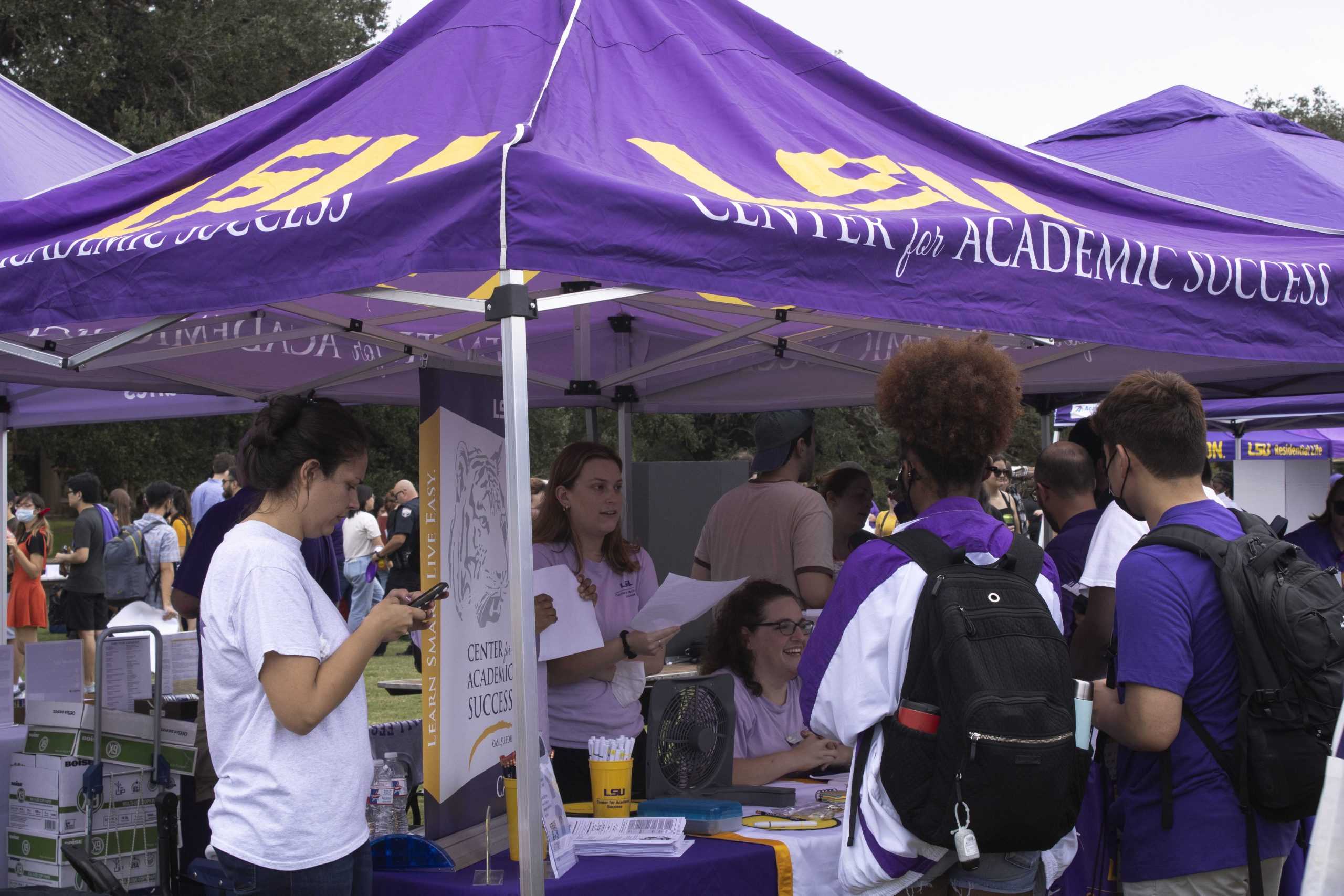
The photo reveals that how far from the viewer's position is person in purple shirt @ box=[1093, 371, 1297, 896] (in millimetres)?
2311

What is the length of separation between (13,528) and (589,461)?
999 cm

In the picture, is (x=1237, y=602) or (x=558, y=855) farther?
(x=558, y=855)

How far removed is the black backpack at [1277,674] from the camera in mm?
2281

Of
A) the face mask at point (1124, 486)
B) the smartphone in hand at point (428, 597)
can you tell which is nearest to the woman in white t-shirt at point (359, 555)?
the smartphone in hand at point (428, 597)

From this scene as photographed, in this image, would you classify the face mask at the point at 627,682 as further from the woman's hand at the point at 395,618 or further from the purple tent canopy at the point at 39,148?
the purple tent canopy at the point at 39,148

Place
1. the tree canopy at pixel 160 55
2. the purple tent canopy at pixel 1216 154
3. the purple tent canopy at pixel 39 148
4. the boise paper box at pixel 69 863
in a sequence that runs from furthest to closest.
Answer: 1. the tree canopy at pixel 160 55
2. the purple tent canopy at pixel 1216 154
3. the purple tent canopy at pixel 39 148
4. the boise paper box at pixel 69 863

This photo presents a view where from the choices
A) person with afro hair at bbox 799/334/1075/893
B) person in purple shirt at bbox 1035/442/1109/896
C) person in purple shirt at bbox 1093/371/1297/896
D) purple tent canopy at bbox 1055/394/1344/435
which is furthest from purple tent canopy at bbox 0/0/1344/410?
purple tent canopy at bbox 1055/394/1344/435

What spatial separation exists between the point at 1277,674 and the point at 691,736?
1.46 m

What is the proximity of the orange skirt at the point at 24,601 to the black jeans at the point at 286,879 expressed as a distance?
8745 millimetres

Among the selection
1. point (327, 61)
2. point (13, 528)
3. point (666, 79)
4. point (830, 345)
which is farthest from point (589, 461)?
point (327, 61)

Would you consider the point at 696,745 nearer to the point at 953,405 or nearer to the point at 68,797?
the point at 953,405

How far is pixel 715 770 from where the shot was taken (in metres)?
3.26

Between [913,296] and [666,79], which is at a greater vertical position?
[666,79]

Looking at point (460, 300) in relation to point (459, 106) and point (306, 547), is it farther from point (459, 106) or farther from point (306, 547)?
point (306, 547)
